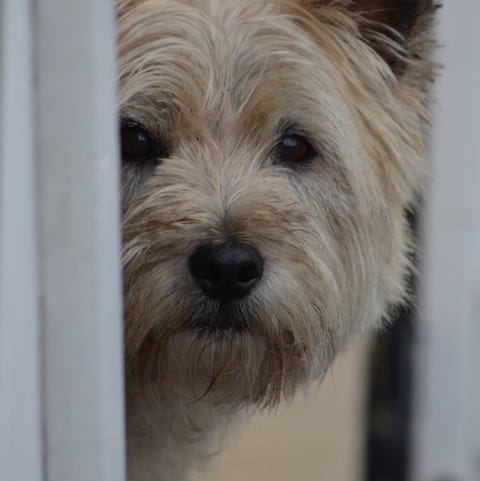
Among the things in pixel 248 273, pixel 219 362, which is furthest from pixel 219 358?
pixel 248 273

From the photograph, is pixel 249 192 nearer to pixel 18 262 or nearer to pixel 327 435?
pixel 18 262

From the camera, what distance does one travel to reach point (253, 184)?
79.2 inches

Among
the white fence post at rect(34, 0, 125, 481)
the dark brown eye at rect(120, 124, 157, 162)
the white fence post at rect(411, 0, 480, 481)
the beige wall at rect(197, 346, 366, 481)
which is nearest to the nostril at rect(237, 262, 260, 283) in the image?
the dark brown eye at rect(120, 124, 157, 162)

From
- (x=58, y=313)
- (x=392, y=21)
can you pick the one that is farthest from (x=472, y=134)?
(x=58, y=313)

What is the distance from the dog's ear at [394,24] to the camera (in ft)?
7.37

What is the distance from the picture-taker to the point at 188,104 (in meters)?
1.98

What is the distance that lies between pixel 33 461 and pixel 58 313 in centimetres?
18

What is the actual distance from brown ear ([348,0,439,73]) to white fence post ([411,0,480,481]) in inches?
63.4

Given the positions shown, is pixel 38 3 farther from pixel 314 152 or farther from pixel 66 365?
pixel 314 152

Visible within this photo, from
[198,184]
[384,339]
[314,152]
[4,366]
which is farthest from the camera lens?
[384,339]

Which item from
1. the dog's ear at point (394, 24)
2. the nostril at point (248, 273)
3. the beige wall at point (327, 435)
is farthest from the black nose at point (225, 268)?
the beige wall at point (327, 435)

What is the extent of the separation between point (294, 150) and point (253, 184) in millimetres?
189

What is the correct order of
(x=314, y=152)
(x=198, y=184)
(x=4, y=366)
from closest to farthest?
(x=4, y=366) → (x=198, y=184) → (x=314, y=152)

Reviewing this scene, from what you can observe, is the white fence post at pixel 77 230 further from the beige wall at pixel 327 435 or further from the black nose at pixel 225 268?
the beige wall at pixel 327 435
